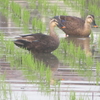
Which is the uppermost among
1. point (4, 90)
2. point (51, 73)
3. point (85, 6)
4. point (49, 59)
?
point (4, 90)

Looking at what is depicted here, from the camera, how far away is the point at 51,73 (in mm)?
8102

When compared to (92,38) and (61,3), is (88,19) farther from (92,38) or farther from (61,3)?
(61,3)

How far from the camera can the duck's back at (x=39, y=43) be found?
32.0 feet

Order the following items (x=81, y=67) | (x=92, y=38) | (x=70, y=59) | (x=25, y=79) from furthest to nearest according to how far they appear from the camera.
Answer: (x=92, y=38), (x=70, y=59), (x=81, y=67), (x=25, y=79)

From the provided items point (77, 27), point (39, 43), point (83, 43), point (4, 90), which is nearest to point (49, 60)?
point (39, 43)

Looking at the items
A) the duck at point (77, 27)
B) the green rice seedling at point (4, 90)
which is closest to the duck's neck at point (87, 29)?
the duck at point (77, 27)

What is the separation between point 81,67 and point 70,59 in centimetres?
67

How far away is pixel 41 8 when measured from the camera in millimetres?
15812

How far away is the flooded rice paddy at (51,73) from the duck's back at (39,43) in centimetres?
13

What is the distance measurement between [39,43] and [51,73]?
181cm

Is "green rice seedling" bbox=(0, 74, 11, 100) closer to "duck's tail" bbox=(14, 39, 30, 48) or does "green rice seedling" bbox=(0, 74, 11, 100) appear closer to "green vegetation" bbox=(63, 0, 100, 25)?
"duck's tail" bbox=(14, 39, 30, 48)

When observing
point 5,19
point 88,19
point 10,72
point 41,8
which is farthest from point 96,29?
point 10,72

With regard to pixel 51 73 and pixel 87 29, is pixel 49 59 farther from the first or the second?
pixel 87 29

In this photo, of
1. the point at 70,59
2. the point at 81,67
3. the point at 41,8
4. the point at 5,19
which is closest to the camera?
the point at 81,67
